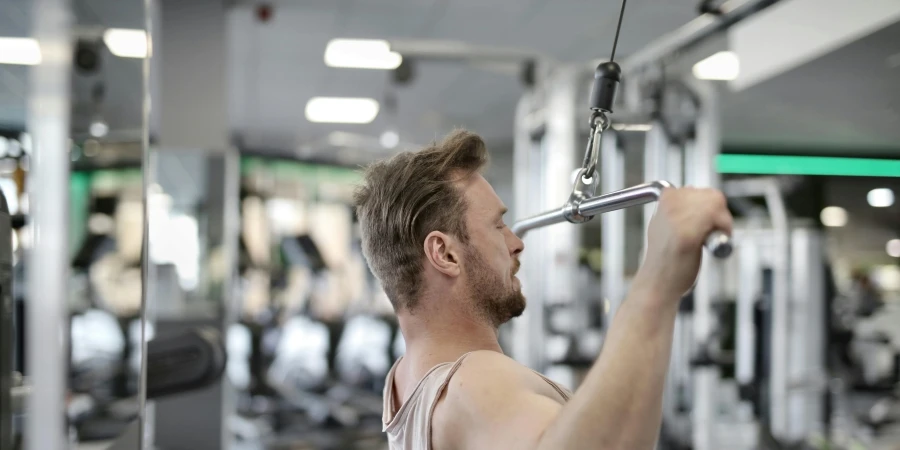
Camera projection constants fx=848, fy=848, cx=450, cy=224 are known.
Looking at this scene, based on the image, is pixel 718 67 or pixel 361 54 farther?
pixel 718 67

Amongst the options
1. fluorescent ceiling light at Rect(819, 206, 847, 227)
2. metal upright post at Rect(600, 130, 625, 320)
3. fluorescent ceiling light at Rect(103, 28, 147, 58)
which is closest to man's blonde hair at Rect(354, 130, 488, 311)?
fluorescent ceiling light at Rect(103, 28, 147, 58)

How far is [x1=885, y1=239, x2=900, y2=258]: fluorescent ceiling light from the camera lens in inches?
216

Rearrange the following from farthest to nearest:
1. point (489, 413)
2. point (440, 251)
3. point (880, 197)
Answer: point (880, 197) < point (440, 251) < point (489, 413)

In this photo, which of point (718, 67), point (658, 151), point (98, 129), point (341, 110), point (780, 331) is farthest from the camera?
point (341, 110)

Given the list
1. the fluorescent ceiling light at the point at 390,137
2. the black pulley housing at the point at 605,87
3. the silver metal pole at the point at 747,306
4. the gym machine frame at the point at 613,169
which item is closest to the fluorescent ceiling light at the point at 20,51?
the black pulley housing at the point at 605,87

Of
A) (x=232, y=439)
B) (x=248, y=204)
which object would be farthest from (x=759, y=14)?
(x=248, y=204)

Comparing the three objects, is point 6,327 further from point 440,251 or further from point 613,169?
point 613,169

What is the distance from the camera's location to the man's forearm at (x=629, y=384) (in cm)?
88

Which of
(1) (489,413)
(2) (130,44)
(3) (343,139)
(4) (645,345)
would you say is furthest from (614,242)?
(3) (343,139)

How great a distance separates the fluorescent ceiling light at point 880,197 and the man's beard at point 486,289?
10.7 ft

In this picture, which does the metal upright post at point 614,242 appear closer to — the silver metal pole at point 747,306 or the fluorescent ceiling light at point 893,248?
the silver metal pole at point 747,306

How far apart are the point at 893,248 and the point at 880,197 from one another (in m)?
1.48

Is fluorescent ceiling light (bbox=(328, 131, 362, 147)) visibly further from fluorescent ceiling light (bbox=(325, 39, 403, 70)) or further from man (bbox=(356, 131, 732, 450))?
man (bbox=(356, 131, 732, 450))

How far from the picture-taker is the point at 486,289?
1.29 metres
